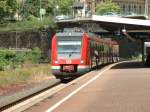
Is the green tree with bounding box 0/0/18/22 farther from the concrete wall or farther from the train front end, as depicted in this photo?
the train front end

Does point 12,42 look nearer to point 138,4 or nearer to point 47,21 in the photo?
point 47,21

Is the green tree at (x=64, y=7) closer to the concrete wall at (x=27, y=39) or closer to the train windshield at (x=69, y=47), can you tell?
the concrete wall at (x=27, y=39)

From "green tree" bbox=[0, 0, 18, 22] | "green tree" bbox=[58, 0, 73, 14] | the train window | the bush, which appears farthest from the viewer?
"green tree" bbox=[58, 0, 73, 14]

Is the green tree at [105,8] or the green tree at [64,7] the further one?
the green tree at [105,8]

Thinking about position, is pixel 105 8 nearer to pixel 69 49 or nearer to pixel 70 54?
pixel 69 49

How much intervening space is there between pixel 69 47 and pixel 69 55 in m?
0.69

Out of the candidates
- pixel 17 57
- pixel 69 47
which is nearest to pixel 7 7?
pixel 17 57

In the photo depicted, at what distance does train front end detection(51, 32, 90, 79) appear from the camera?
134 feet

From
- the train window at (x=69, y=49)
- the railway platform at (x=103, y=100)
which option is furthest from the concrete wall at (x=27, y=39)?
the railway platform at (x=103, y=100)

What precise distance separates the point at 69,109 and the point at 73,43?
75.6 ft

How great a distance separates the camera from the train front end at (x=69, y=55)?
4078 centimetres

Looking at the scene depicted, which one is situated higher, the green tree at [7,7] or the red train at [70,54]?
the green tree at [7,7]

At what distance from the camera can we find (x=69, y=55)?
41.5m

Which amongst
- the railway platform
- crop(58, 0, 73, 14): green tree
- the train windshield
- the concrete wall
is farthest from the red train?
crop(58, 0, 73, 14): green tree
